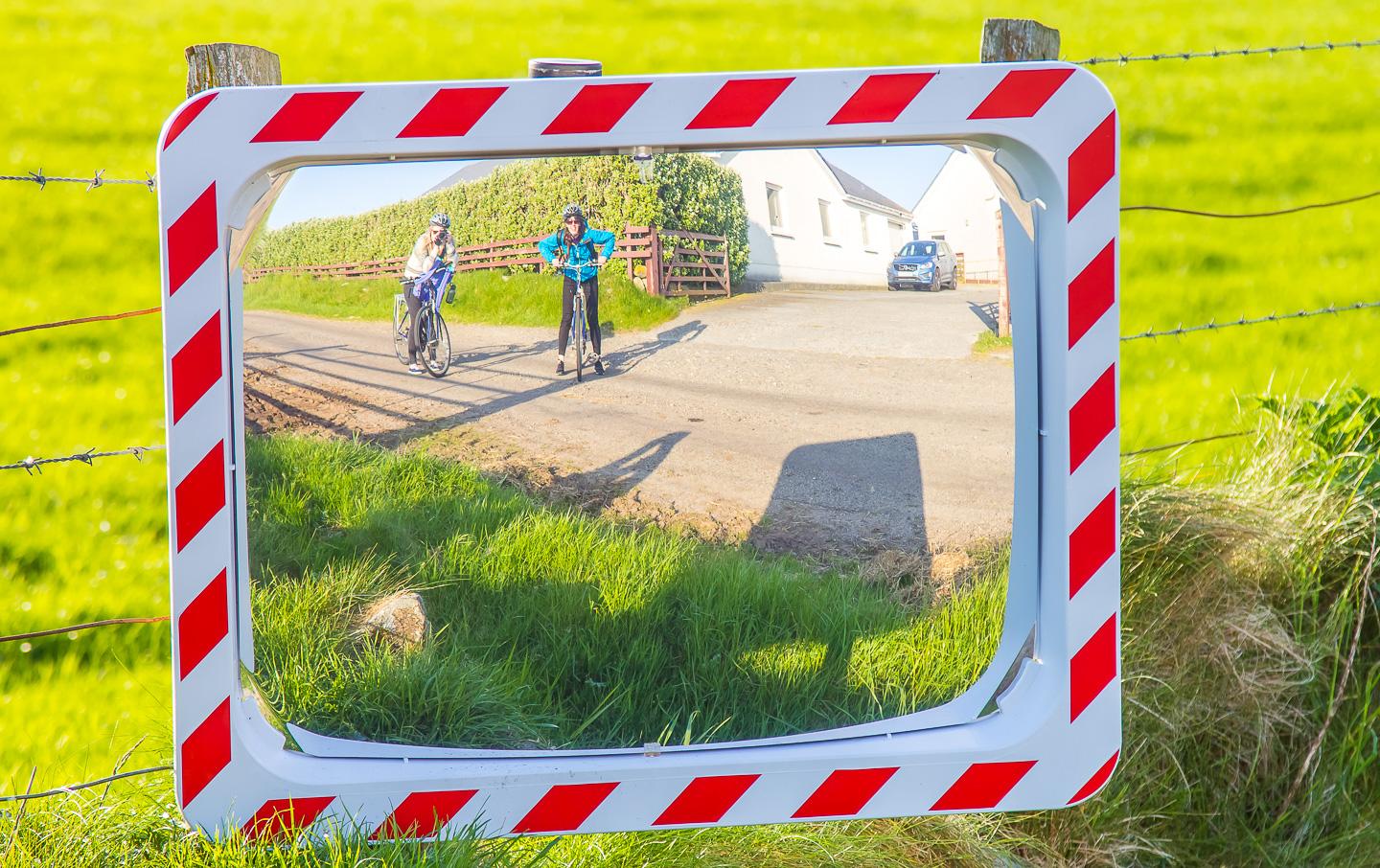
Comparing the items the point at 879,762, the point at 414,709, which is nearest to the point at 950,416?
the point at 879,762

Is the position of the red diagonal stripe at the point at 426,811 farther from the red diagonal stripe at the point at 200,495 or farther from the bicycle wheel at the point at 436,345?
the bicycle wheel at the point at 436,345

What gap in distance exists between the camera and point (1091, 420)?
1.82m

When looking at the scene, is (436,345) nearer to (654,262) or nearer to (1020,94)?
(654,262)

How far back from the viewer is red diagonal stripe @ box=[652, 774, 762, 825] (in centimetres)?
187

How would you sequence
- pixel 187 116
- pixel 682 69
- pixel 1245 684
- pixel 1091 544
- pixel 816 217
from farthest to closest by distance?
pixel 682 69, pixel 1245 684, pixel 1091 544, pixel 816 217, pixel 187 116

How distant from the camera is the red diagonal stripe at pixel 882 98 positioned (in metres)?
1.70

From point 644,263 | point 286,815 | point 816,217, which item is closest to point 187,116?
point 644,263

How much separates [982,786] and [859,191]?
42.2 inches

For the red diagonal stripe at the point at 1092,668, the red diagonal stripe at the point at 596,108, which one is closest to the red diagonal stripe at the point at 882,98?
the red diagonal stripe at the point at 596,108

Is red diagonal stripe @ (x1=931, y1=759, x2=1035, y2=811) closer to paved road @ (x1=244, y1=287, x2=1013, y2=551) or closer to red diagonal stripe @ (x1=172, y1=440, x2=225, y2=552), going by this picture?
paved road @ (x1=244, y1=287, x2=1013, y2=551)

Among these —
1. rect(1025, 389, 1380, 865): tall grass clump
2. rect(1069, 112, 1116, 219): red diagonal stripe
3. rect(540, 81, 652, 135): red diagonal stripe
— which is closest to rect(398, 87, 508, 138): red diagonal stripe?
rect(540, 81, 652, 135): red diagonal stripe

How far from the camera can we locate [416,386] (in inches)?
70.2

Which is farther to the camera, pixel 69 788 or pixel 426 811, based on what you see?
pixel 69 788

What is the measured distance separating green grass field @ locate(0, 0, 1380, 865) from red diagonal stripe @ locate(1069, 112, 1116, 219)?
51.5 inches
